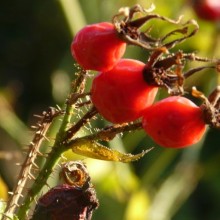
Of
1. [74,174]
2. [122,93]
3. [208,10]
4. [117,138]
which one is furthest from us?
[208,10]

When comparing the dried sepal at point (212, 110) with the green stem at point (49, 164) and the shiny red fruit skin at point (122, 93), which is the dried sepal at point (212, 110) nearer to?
the shiny red fruit skin at point (122, 93)

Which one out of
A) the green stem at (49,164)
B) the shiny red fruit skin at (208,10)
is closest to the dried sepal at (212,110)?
the green stem at (49,164)

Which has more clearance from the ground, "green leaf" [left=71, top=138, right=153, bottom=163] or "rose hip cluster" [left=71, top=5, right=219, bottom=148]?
"rose hip cluster" [left=71, top=5, right=219, bottom=148]

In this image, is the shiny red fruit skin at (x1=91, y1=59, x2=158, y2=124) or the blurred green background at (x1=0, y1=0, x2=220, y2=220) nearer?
the shiny red fruit skin at (x1=91, y1=59, x2=158, y2=124)

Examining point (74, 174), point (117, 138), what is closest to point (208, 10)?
point (117, 138)

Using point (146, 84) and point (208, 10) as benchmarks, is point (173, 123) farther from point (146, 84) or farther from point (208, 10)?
point (208, 10)

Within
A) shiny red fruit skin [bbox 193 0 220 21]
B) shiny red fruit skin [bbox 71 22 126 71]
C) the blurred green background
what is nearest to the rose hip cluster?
shiny red fruit skin [bbox 71 22 126 71]

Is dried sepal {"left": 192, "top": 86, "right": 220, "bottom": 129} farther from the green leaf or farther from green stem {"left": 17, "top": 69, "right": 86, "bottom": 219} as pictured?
green stem {"left": 17, "top": 69, "right": 86, "bottom": 219}
